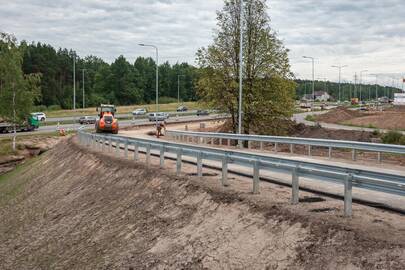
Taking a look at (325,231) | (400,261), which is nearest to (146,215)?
(325,231)

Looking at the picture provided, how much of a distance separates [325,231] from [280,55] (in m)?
27.0

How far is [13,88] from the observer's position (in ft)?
151

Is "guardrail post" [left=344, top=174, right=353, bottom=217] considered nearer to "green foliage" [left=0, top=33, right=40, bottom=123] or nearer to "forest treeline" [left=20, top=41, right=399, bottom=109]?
"green foliage" [left=0, top=33, right=40, bottom=123]

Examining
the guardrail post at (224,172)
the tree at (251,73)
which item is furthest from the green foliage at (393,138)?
the guardrail post at (224,172)

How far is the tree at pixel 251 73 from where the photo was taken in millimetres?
33500

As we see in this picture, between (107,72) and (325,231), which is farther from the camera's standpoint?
(107,72)

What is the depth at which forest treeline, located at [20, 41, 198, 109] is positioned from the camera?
117250 mm

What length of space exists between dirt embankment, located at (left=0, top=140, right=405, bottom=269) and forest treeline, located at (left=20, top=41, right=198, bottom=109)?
260ft

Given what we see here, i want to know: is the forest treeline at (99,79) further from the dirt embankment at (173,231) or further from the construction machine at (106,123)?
the dirt embankment at (173,231)

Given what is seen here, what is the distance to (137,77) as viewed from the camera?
149000 millimetres

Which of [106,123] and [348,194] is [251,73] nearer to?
[106,123]

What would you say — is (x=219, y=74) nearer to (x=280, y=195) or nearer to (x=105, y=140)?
(x=105, y=140)

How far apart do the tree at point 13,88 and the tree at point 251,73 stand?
19749 millimetres

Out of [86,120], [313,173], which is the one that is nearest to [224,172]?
[313,173]
